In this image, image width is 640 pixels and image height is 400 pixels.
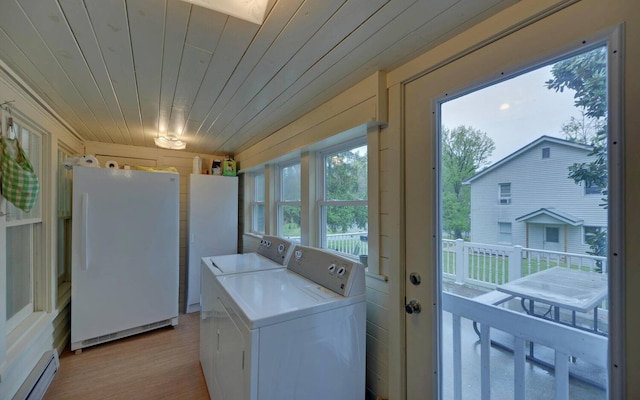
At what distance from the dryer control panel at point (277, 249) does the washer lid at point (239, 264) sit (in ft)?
0.14

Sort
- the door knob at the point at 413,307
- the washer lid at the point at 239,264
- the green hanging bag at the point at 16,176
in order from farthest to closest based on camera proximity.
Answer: the washer lid at the point at 239,264 → the green hanging bag at the point at 16,176 → the door knob at the point at 413,307

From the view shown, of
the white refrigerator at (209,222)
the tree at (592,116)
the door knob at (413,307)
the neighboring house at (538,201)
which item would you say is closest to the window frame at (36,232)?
the white refrigerator at (209,222)

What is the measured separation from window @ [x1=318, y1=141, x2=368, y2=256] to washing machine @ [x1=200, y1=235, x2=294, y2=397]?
1.38 ft

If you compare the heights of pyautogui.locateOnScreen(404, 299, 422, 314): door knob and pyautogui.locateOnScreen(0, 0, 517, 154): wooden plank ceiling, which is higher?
pyautogui.locateOnScreen(0, 0, 517, 154): wooden plank ceiling

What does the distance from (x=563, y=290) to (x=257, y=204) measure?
3.28 metres

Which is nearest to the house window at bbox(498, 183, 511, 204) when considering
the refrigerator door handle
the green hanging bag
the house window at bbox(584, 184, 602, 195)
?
the house window at bbox(584, 184, 602, 195)

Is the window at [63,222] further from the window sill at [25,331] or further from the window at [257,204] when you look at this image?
the window at [257,204]

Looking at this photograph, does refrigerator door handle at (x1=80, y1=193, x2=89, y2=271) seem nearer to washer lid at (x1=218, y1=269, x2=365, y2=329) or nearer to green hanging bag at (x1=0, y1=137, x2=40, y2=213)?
green hanging bag at (x1=0, y1=137, x2=40, y2=213)

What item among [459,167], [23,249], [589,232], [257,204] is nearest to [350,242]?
[459,167]

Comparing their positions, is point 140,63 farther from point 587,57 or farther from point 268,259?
point 587,57

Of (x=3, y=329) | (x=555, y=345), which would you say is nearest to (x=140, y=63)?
(x=3, y=329)

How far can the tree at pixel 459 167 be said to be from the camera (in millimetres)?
1212

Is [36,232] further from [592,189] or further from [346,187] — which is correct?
[592,189]

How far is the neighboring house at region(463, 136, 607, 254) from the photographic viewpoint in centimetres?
89
